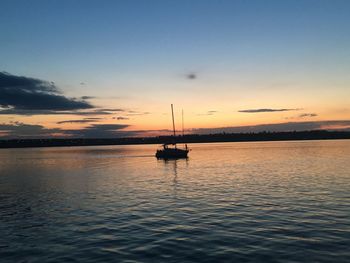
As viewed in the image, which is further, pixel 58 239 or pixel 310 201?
pixel 310 201

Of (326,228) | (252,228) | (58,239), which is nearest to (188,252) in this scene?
(252,228)

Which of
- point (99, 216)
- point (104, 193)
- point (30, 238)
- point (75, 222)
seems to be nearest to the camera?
point (30, 238)

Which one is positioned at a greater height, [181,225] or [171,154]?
[171,154]

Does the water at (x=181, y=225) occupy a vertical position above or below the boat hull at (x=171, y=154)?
below

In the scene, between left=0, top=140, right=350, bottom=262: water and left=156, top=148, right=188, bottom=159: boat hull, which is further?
left=156, top=148, right=188, bottom=159: boat hull

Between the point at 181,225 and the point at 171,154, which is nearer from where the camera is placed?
the point at 181,225

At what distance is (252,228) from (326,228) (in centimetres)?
472

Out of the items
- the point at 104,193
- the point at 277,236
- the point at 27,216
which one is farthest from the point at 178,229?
the point at 104,193

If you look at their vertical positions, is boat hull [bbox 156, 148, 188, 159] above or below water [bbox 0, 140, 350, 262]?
above

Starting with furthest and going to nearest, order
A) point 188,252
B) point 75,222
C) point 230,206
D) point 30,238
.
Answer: point 230,206 < point 75,222 < point 30,238 < point 188,252

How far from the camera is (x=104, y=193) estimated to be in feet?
136

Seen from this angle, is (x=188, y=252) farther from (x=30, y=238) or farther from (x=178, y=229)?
(x=30, y=238)

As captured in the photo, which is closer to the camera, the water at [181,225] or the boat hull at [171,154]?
the water at [181,225]

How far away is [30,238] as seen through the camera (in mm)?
21641
